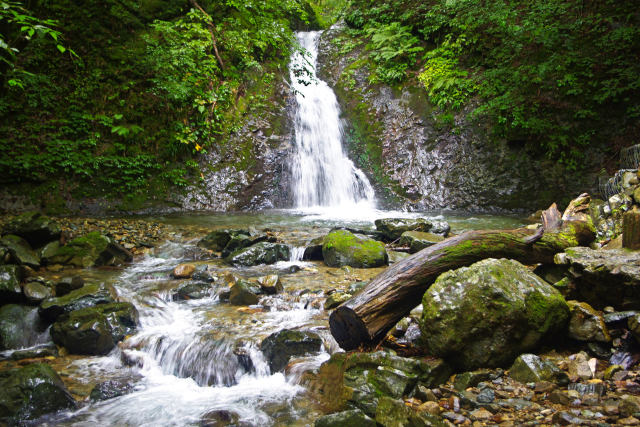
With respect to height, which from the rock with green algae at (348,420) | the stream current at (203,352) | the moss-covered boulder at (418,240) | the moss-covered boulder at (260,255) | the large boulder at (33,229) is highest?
the large boulder at (33,229)

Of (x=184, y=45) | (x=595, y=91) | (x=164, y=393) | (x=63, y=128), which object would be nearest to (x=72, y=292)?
(x=164, y=393)

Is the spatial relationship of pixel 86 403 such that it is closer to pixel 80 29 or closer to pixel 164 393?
pixel 164 393

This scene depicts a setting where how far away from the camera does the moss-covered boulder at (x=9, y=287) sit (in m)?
3.90

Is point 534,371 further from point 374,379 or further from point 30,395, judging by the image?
point 30,395

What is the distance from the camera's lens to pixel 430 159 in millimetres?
11133

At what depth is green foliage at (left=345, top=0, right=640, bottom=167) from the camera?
356 inches

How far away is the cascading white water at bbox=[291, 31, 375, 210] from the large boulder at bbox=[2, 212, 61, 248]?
22.4 feet

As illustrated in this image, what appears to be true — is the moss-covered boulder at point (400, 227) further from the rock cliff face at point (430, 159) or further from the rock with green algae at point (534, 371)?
the rock with green algae at point (534, 371)

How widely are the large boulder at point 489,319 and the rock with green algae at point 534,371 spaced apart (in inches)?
3.7

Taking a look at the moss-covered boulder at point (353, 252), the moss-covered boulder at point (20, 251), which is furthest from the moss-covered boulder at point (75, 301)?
the moss-covered boulder at point (353, 252)

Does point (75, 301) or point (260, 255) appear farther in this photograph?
point (260, 255)

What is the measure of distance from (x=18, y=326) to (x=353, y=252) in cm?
429

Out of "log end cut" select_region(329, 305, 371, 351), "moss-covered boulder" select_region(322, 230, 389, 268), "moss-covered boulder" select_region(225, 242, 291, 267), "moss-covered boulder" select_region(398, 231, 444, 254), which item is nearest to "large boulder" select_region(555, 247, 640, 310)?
"log end cut" select_region(329, 305, 371, 351)

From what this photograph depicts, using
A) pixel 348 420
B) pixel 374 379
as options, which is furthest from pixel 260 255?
pixel 348 420
